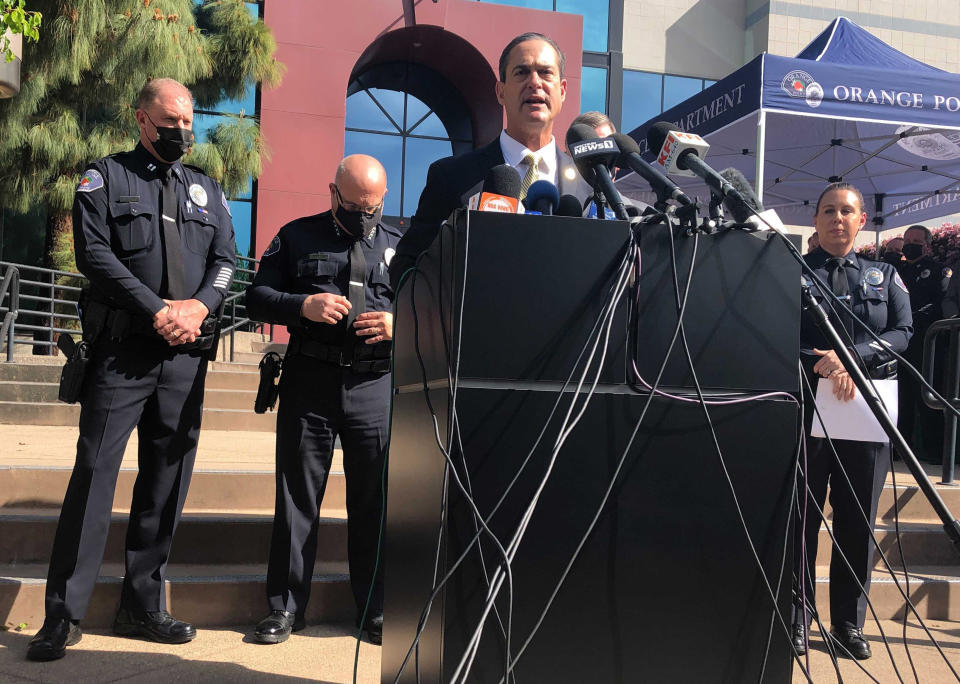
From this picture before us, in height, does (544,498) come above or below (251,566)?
above

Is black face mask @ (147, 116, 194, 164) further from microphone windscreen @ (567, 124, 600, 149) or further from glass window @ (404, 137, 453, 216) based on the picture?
glass window @ (404, 137, 453, 216)

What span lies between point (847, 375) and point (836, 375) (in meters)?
0.04

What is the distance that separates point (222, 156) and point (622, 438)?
12.3 metres

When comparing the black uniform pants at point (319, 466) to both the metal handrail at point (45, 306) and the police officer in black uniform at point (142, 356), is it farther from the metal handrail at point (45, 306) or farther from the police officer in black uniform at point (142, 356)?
the metal handrail at point (45, 306)

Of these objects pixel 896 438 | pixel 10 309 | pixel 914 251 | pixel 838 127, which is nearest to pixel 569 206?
pixel 896 438

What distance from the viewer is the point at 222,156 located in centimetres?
1276

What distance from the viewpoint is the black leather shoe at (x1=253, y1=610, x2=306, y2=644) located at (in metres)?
3.15

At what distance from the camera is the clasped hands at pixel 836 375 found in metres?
3.23

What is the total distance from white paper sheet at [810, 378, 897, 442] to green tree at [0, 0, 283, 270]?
9.97 meters

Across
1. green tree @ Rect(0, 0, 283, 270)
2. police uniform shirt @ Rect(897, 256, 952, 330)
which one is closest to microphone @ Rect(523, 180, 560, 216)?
police uniform shirt @ Rect(897, 256, 952, 330)

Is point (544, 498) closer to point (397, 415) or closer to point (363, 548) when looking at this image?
point (397, 415)

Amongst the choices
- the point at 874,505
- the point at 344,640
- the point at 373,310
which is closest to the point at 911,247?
the point at 874,505

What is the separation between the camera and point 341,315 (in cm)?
327

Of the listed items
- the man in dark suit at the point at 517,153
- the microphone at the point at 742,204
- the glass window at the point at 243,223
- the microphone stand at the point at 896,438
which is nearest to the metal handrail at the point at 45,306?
the glass window at the point at 243,223
